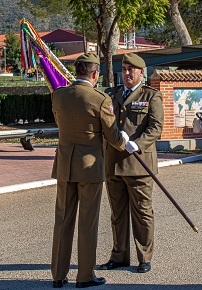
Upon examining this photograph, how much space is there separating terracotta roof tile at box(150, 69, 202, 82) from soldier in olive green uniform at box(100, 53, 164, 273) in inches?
450

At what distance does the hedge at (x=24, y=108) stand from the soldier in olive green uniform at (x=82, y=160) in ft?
68.5

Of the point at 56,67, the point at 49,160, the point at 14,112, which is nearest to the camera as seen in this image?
the point at 49,160

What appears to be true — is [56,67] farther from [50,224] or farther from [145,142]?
[145,142]

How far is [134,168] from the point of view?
21.3 feet

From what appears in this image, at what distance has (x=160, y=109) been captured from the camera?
6.66m

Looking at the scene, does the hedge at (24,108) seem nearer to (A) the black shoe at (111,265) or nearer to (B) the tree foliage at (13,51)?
(A) the black shoe at (111,265)

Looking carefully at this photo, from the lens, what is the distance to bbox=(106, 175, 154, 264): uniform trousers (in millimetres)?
6516

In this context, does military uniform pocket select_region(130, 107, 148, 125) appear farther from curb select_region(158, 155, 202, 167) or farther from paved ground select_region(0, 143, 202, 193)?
curb select_region(158, 155, 202, 167)

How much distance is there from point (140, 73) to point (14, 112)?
67.9 feet

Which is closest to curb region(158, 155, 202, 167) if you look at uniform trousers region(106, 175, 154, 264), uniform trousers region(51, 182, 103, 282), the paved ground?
the paved ground

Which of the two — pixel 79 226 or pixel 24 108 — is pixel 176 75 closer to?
pixel 24 108

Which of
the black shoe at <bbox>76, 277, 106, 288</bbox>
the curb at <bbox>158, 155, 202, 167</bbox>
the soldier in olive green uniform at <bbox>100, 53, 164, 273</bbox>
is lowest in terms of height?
the black shoe at <bbox>76, 277, 106, 288</bbox>

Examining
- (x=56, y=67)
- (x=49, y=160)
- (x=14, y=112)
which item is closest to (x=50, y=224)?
(x=49, y=160)

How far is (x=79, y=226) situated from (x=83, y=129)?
2.76 feet
